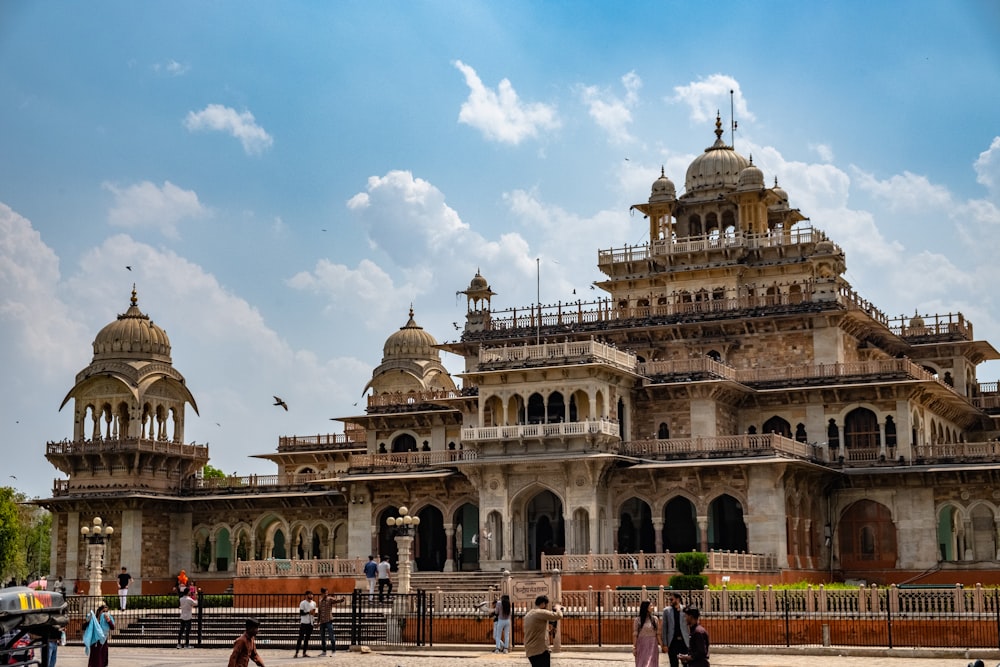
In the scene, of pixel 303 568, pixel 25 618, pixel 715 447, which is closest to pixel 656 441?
pixel 715 447

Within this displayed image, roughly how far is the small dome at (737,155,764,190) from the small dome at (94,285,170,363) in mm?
26870

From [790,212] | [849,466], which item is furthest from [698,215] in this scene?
[849,466]

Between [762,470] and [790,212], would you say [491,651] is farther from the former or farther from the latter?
[790,212]

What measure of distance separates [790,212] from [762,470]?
54.5 feet

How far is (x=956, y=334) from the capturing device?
62.5m

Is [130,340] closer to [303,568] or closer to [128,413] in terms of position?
[128,413]

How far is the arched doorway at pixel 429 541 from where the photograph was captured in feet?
192

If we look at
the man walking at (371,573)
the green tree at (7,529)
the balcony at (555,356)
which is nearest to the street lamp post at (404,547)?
the man walking at (371,573)

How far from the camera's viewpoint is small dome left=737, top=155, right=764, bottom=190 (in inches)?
2323

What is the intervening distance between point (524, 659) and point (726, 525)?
2298cm

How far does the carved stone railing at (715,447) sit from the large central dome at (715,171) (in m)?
14.4

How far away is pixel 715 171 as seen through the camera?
62.4 meters

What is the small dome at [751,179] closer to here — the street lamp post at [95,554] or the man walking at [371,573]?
the man walking at [371,573]

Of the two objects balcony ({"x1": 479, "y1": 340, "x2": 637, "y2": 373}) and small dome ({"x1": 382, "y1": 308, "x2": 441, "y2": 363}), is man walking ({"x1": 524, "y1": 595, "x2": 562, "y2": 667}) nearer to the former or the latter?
balcony ({"x1": 479, "y1": 340, "x2": 637, "y2": 373})
